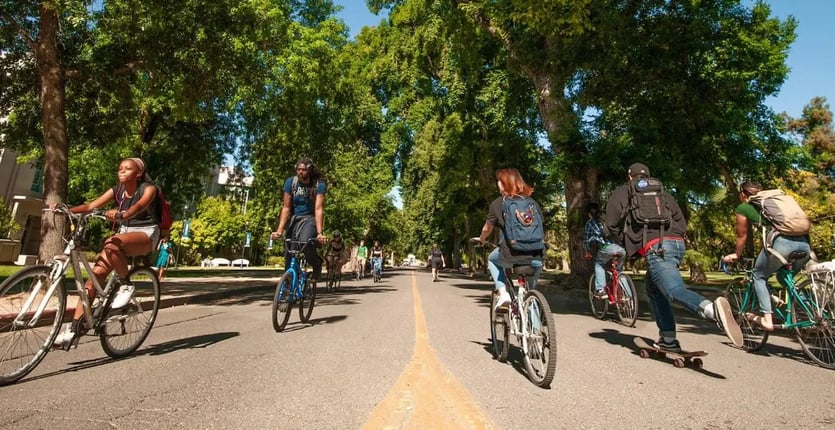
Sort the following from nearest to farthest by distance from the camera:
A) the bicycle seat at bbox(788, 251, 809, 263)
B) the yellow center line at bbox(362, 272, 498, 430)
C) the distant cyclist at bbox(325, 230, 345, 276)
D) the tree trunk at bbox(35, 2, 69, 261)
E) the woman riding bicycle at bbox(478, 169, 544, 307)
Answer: the yellow center line at bbox(362, 272, 498, 430), the woman riding bicycle at bbox(478, 169, 544, 307), the bicycle seat at bbox(788, 251, 809, 263), the tree trunk at bbox(35, 2, 69, 261), the distant cyclist at bbox(325, 230, 345, 276)

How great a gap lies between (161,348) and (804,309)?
7031 millimetres

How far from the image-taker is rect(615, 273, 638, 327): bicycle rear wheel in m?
7.36

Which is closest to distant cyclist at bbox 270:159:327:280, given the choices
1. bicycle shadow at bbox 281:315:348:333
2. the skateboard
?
bicycle shadow at bbox 281:315:348:333

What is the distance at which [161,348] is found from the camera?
4867 mm

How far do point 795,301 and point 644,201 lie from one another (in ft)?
7.86

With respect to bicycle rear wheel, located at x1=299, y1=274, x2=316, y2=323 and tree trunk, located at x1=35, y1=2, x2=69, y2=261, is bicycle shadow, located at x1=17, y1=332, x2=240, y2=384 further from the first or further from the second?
tree trunk, located at x1=35, y1=2, x2=69, y2=261

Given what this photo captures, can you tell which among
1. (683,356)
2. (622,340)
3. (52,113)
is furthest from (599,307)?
(52,113)

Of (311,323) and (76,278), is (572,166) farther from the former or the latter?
(76,278)

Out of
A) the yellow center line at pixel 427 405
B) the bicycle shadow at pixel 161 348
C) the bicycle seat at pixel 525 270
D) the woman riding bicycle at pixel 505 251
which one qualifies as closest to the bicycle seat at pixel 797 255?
the woman riding bicycle at pixel 505 251

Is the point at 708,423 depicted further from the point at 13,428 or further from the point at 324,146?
the point at 324,146

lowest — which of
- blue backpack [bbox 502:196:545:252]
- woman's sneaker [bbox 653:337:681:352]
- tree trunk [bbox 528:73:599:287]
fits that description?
woman's sneaker [bbox 653:337:681:352]

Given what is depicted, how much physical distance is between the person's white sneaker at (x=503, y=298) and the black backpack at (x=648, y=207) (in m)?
1.52

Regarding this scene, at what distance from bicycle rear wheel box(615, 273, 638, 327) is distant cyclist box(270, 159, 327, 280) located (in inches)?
195

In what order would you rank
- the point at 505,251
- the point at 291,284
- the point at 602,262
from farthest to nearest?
the point at 602,262, the point at 291,284, the point at 505,251
